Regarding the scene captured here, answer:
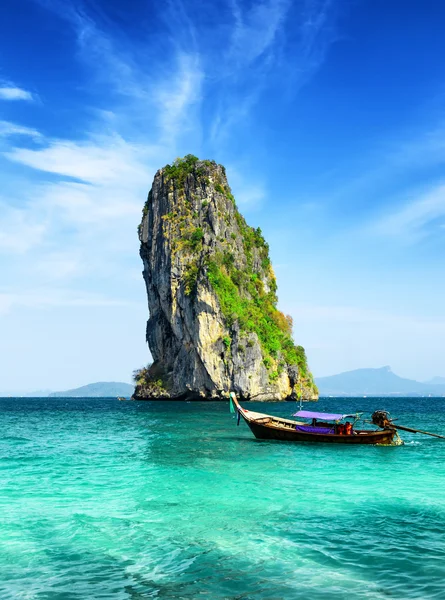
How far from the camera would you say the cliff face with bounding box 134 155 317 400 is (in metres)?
72.6

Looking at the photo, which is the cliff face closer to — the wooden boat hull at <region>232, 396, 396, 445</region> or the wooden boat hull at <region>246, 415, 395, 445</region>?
the wooden boat hull at <region>232, 396, 396, 445</region>

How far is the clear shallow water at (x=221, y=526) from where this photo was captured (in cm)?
777

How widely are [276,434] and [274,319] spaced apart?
2332 inches

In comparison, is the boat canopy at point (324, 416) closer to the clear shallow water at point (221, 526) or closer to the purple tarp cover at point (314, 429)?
the purple tarp cover at point (314, 429)

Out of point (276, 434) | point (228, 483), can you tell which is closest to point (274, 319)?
point (276, 434)

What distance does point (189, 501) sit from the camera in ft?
43.3

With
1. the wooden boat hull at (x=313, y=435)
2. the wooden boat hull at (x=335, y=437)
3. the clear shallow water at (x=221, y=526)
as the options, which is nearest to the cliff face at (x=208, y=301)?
the wooden boat hull at (x=313, y=435)

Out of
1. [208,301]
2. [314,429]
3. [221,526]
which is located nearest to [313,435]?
[314,429]

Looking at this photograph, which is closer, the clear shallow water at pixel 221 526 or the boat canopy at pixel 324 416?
the clear shallow water at pixel 221 526

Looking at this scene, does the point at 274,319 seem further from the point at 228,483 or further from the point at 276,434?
the point at 228,483

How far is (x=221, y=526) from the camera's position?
10.9 metres

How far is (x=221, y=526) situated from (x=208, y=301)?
61.2m

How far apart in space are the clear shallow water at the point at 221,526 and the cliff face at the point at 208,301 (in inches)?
2018

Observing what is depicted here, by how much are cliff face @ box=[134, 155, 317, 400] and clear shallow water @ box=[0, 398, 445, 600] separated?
51.3 m
